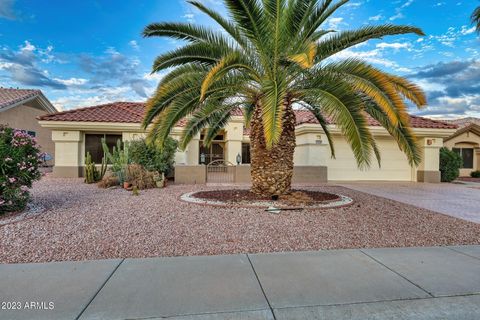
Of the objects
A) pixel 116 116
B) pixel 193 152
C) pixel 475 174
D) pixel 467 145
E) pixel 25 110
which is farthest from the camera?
pixel 467 145

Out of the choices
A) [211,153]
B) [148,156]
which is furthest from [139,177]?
[211,153]

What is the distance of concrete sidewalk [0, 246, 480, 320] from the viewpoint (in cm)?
301

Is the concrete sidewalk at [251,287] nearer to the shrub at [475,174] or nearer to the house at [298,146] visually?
the house at [298,146]

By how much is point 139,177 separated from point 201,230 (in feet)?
23.3

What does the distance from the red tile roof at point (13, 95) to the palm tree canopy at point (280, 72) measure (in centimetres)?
1683

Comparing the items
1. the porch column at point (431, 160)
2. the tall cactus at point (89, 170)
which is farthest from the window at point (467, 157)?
the tall cactus at point (89, 170)

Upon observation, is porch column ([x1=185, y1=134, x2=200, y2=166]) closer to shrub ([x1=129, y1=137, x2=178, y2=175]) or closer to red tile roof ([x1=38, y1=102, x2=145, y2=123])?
red tile roof ([x1=38, y1=102, x2=145, y2=123])

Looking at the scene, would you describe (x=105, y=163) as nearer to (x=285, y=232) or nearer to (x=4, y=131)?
(x=4, y=131)

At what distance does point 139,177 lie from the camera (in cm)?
1198

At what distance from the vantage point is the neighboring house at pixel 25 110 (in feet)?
61.8

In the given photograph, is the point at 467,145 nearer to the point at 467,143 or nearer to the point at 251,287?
the point at 467,143

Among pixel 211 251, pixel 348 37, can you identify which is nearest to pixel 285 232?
pixel 211 251

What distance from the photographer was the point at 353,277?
3.86 metres

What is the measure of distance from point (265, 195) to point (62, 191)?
8129 millimetres
